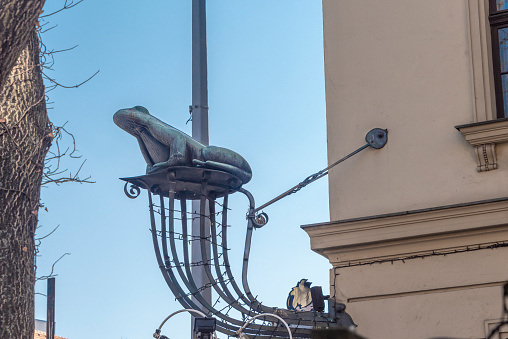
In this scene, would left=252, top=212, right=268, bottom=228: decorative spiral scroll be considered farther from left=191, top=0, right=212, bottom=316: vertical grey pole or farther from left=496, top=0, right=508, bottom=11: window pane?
left=496, top=0, right=508, bottom=11: window pane

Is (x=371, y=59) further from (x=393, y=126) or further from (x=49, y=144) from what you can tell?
(x=49, y=144)

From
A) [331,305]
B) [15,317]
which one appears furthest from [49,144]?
[331,305]

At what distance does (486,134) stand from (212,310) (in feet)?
8.47

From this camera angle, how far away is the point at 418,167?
270 inches

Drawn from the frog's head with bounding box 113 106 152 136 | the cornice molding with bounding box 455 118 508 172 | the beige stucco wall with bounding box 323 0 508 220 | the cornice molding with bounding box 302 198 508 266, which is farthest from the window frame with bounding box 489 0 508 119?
the frog's head with bounding box 113 106 152 136

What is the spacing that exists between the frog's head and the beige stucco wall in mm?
1644

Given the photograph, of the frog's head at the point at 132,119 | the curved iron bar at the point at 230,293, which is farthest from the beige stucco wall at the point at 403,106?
the frog's head at the point at 132,119

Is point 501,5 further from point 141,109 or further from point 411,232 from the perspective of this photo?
point 141,109

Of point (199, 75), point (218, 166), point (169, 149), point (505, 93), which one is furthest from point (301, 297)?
point (199, 75)

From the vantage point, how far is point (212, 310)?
24.0 ft

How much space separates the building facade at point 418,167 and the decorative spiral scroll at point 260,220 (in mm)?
750

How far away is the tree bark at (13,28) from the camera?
538cm

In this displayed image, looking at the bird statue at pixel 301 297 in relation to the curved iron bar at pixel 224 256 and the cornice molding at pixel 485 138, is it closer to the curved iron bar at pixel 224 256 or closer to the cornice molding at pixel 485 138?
the curved iron bar at pixel 224 256

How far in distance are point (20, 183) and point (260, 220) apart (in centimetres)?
212
